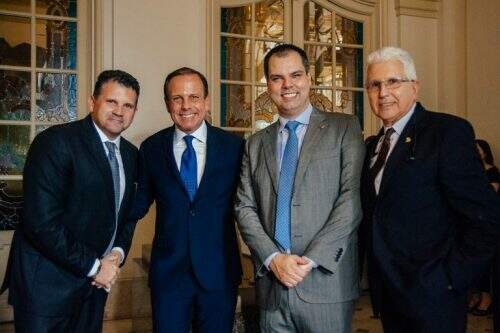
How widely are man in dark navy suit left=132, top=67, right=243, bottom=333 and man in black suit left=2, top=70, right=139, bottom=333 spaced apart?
199 millimetres

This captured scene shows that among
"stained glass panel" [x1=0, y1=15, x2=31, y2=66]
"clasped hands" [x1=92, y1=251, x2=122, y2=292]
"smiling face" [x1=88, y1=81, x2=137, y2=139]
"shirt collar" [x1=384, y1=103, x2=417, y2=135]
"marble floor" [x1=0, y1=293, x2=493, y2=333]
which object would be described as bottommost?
"marble floor" [x1=0, y1=293, x2=493, y2=333]

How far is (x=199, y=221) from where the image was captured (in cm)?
203

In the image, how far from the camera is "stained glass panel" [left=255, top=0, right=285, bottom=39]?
5.12 meters

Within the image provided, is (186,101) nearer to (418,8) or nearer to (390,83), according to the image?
(390,83)

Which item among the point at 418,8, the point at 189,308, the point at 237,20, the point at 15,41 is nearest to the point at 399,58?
the point at 189,308

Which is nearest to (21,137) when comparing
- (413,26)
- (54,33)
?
(54,33)

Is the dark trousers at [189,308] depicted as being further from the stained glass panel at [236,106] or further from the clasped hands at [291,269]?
the stained glass panel at [236,106]

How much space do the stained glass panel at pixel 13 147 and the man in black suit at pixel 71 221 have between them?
263 centimetres

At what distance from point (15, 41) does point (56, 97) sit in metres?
0.60

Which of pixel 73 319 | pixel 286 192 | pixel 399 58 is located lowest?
pixel 73 319

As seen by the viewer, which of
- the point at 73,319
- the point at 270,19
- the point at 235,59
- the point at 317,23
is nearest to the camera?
the point at 73,319

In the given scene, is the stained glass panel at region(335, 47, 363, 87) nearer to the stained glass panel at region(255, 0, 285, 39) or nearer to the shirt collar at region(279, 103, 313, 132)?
the stained glass panel at region(255, 0, 285, 39)

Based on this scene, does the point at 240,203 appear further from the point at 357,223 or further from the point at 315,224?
the point at 357,223

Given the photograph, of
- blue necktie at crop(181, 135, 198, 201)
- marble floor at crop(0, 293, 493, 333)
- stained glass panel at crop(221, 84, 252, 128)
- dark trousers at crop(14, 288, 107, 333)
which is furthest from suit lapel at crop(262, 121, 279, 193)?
stained glass panel at crop(221, 84, 252, 128)
